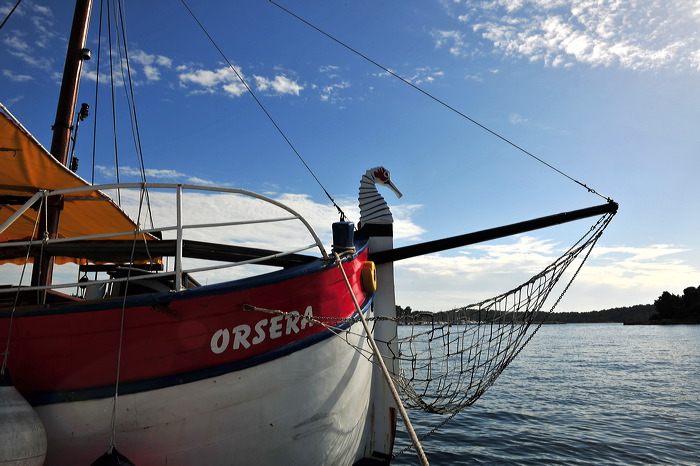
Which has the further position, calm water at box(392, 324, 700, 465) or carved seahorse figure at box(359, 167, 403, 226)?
calm water at box(392, 324, 700, 465)

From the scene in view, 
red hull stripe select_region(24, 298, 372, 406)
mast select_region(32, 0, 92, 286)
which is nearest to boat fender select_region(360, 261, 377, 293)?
red hull stripe select_region(24, 298, 372, 406)

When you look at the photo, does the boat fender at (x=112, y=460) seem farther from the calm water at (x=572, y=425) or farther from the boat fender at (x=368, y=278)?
the calm water at (x=572, y=425)

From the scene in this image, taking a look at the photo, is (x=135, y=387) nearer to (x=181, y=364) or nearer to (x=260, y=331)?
(x=181, y=364)

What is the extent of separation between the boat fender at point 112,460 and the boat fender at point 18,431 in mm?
439

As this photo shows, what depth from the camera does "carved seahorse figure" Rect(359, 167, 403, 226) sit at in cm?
712

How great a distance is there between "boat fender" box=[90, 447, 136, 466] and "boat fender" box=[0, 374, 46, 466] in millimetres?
439

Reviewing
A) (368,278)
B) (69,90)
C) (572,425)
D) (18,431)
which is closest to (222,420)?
(18,431)

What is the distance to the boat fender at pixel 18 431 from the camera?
302cm

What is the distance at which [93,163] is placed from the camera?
1326 centimetres

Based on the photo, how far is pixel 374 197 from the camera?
289 inches

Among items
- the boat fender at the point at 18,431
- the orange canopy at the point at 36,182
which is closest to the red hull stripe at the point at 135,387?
the boat fender at the point at 18,431

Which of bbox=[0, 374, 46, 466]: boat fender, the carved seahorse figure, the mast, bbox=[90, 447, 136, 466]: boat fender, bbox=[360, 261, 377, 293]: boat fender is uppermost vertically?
the mast

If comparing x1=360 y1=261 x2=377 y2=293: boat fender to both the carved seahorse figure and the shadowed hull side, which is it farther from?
the shadowed hull side


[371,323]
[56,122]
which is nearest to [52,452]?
[371,323]
